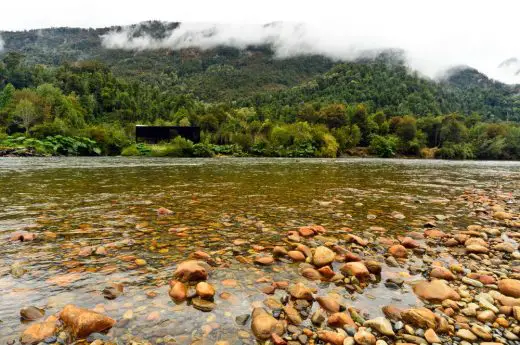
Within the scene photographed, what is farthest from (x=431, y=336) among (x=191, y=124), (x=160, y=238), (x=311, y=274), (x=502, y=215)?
(x=191, y=124)

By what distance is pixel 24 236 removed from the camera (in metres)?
7.01

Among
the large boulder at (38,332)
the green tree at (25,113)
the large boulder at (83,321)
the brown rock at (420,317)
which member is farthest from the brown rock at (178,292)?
the green tree at (25,113)

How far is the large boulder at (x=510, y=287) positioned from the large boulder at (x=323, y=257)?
2.70 m

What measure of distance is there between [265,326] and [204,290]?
1.24m

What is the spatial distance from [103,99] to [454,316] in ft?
507

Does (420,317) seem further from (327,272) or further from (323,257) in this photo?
(323,257)

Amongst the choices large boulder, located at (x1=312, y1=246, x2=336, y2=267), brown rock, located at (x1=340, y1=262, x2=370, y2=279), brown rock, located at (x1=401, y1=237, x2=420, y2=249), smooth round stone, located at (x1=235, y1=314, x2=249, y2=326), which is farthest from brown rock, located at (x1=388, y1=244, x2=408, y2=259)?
smooth round stone, located at (x1=235, y1=314, x2=249, y2=326)

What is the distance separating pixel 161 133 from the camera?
97.6 meters

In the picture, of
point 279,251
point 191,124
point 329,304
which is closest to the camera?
point 329,304

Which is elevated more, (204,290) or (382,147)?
(204,290)

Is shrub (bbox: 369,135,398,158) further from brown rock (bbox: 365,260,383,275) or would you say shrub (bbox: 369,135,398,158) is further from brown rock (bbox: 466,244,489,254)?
brown rock (bbox: 365,260,383,275)

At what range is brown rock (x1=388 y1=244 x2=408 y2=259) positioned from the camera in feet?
21.5

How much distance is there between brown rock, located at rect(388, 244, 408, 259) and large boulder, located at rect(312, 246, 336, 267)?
142 centimetres

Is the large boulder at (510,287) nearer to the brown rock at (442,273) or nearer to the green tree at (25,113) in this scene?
the brown rock at (442,273)
